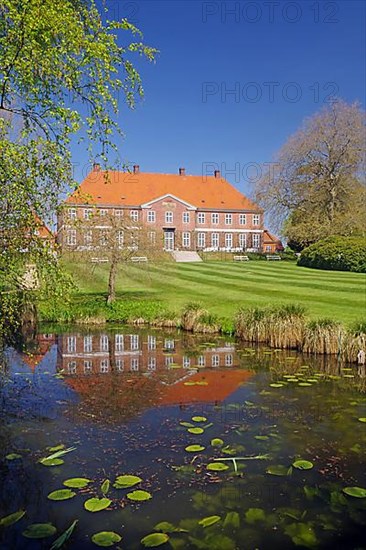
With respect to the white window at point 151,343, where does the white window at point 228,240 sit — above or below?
above

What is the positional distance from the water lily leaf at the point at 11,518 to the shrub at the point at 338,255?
28003 mm

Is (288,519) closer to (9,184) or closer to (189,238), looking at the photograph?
(9,184)

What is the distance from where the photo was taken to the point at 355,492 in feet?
16.9

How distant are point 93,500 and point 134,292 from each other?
18.2 meters

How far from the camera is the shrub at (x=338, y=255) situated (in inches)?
1198

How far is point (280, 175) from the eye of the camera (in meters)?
43.8

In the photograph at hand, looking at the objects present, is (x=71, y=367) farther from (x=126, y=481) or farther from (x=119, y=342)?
(x=126, y=481)

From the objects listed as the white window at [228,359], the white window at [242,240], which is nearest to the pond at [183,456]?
the white window at [228,359]

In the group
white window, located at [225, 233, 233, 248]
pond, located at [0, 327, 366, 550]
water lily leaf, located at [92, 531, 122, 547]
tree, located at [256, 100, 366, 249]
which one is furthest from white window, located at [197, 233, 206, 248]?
water lily leaf, located at [92, 531, 122, 547]

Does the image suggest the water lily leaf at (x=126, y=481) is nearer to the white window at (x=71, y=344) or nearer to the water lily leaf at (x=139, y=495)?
the water lily leaf at (x=139, y=495)

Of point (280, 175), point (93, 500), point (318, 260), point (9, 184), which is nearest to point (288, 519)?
point (93, 500)

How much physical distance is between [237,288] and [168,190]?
37.3m

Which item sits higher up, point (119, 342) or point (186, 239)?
point (186, 239)

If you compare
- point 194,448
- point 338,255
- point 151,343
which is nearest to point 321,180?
point 338,255
